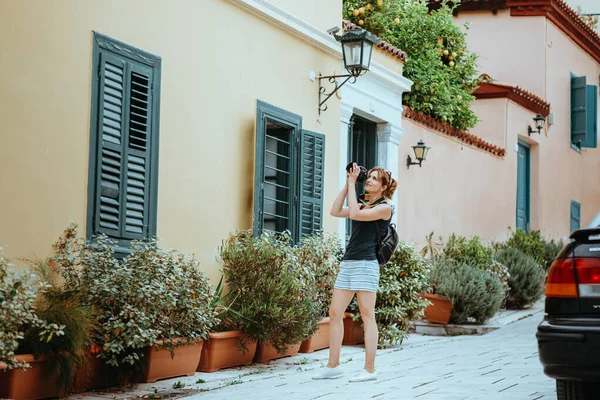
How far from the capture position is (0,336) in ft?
20.4

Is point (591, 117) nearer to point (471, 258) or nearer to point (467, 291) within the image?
point (471, 258)

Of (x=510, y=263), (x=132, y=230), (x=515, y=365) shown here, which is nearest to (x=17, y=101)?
(x=132, y=230)

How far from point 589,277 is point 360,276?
9.93 feet

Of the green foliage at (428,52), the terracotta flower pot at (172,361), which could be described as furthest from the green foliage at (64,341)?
the green foliage at (428,52)

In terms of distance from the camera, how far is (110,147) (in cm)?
823

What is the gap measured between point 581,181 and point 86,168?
65.9 feet

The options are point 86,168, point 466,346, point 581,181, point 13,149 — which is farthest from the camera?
point 581,181

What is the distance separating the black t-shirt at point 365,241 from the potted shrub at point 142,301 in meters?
1.27

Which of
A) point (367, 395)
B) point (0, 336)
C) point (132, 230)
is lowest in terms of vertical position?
point (367, 395)

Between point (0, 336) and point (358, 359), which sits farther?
point (358, 359)

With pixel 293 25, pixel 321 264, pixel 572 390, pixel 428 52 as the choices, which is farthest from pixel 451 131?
pixel 572 390

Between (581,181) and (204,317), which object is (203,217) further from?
(581,181)

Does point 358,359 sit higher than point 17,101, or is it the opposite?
point 17,101

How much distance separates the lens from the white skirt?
321 inches
